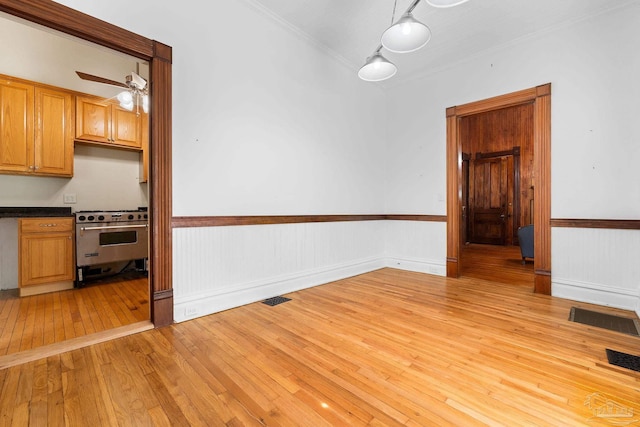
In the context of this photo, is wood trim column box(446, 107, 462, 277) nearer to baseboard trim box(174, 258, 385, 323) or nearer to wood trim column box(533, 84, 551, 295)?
wood trim column box(533, 84, 551, 295)

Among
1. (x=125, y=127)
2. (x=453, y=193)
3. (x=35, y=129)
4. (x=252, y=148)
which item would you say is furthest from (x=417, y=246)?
(x=35, y=129)

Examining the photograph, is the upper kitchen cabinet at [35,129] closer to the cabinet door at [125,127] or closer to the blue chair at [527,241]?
the cabinet door at [125,127]

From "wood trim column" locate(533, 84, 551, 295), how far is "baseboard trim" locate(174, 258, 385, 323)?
228 centimetres

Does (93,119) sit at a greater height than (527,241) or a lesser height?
greater

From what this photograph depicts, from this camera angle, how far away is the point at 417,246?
14.7 feet

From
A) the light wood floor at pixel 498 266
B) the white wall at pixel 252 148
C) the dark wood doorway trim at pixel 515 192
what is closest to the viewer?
the white wall at pixel 252 148

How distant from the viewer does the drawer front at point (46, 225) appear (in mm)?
3158

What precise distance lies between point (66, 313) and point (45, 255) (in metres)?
1.14

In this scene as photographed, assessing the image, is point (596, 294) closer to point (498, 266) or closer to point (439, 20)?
point (498, 266)

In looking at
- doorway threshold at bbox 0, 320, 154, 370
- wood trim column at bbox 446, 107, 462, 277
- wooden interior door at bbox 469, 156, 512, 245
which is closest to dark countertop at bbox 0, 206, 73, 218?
doorway threshold at bbox 0, 320, 154, 370

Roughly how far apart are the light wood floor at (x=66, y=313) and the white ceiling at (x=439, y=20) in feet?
11.2

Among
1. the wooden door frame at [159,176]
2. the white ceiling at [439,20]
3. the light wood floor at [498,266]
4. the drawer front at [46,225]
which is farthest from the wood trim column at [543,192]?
the drawer front at [46,225]

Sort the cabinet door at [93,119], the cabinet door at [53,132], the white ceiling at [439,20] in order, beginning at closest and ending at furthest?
1. the white ceiling at [439,20]
2. the cabinet door at [53,132]
3. the cabinet door at [93,119]

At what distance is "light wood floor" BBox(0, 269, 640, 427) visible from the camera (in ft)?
4.31
